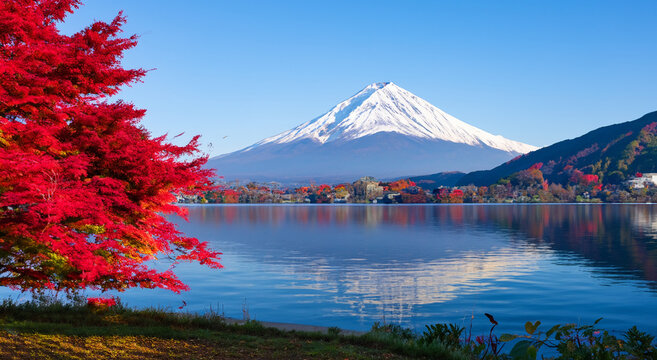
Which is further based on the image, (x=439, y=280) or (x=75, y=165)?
(x=439, y=280)

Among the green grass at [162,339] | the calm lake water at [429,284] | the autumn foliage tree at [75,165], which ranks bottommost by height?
the calm lake water at [429,284]

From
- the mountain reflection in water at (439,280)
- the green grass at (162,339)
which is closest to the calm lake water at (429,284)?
the mountain reflection in water at (439,280)

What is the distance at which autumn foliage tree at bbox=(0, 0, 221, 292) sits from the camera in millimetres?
14312

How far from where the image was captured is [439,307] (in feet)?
94.8

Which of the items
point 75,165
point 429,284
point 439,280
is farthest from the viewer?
point 439,280

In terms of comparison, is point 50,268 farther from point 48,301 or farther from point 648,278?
point 648,278

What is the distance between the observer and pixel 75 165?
1438 cm

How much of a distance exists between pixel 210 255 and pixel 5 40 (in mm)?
7839

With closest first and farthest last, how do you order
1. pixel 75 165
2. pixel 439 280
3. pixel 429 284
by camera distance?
1. pixel 75 165
2. pixel 429 284
3. pixel 439 280

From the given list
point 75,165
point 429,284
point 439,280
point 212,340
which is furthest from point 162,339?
point 439,280

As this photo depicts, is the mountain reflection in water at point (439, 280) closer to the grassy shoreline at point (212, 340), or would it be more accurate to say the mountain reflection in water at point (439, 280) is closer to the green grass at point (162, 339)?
the grassy shoreline at point (212, 340)

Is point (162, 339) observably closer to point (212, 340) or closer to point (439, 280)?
point (212, 340)

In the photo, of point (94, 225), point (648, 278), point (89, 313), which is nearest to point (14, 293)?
point (89, 313)

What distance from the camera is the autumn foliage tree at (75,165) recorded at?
1431cm
